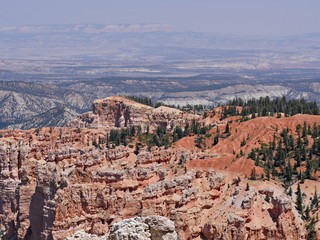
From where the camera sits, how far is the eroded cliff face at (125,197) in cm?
5547

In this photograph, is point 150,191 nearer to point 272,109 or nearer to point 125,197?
point 125,197

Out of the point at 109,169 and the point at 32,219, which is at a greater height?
the point at 109,169

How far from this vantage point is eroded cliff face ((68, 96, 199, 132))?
11456 centimetres

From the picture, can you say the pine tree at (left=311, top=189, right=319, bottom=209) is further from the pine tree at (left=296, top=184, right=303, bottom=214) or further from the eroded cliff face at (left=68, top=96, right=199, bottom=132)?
the eroded cliff face at (left=68, top=96, right=199, bottom=132)

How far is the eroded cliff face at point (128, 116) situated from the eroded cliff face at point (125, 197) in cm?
3562

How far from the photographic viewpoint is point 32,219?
2655 inches

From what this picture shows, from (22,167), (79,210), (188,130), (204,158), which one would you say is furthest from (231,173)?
(188,130)

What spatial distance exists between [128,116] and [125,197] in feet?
219

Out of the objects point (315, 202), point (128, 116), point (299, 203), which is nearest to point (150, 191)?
point (299, 203)

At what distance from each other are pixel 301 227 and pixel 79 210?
768 inches

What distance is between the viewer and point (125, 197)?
60375 mm

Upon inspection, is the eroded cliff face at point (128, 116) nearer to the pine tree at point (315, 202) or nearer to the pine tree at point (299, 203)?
the pine tree at point (299, 203)

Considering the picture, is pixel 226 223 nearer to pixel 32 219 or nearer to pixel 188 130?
pixel 32 219

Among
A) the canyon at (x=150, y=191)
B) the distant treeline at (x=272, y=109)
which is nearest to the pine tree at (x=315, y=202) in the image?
the canyon at (x=150, y=191)
